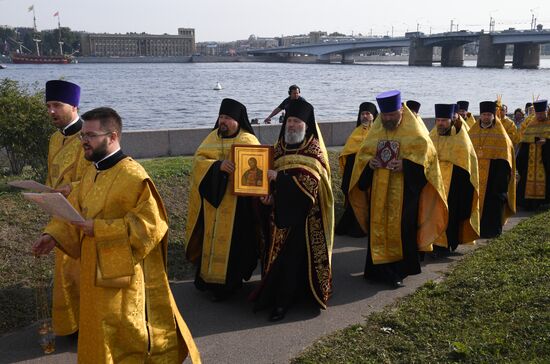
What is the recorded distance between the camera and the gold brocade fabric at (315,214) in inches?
256

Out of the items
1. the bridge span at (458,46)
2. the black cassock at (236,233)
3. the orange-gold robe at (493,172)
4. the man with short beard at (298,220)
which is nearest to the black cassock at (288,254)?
the man with short beard at (298,220)

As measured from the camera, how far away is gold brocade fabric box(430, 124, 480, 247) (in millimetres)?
9047

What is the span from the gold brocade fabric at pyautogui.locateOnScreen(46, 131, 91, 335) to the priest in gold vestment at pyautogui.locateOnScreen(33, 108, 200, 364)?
1.10 metres

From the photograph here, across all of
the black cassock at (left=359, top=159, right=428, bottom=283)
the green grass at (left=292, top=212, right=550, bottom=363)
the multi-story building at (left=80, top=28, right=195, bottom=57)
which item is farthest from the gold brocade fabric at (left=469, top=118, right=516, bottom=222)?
the multi-story building at (left=80, top=28, right=195, bottom=57)

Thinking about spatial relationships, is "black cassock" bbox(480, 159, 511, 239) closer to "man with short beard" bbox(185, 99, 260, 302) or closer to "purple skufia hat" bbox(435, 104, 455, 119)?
"purple skufia hat" bbox(435, 104, 455, 119)

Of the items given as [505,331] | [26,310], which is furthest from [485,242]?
[26,310]

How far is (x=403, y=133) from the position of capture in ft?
25.0

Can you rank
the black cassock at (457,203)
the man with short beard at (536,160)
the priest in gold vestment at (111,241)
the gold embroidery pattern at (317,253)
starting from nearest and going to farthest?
the priest in gold vestment at (111,241)
the gold embroidery pattern at (317,253)
the black cassock at (457,203)
the man with short beard at (536,160)

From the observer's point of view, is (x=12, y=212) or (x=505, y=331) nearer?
(x=505, y=331)

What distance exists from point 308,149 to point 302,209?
590 millimetres

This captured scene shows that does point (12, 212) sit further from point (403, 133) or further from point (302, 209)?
point (403, 133)

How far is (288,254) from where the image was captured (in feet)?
21.7

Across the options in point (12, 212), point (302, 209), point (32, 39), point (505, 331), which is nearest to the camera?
point (505, 331)

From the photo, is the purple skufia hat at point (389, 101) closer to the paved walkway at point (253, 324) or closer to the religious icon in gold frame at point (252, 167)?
the religious icon in gold frame at point (252, 167)
